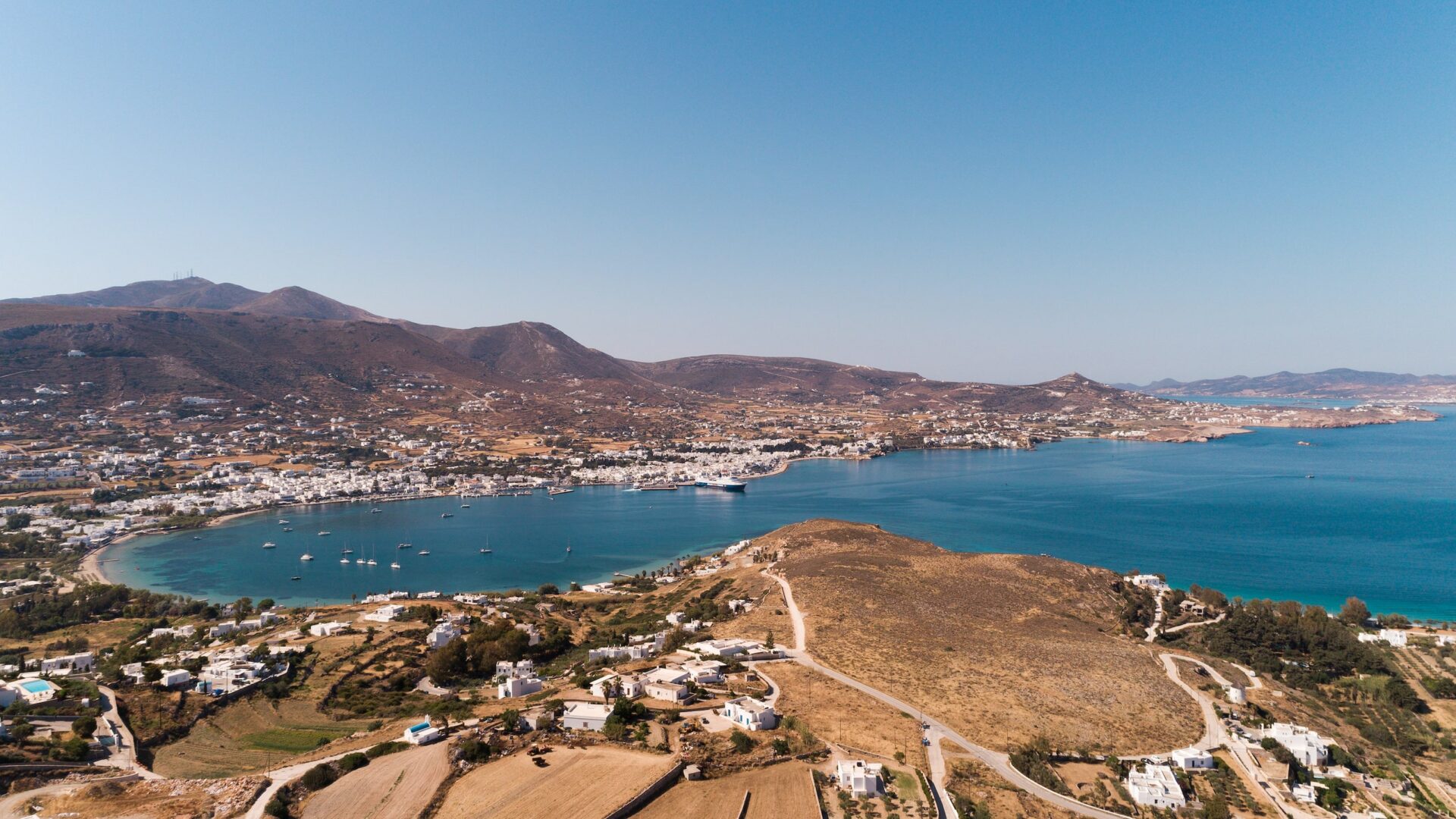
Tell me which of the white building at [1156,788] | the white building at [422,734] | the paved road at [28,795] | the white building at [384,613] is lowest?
the white building at [384,613]

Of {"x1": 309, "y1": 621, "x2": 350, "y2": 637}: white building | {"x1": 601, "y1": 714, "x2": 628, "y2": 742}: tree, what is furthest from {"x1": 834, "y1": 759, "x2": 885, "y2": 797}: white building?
{"x1": 309, "y1": 621, "x2": 350, "y2": 637}: white building

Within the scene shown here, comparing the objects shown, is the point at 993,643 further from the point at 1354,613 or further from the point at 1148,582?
the point at 1354,613

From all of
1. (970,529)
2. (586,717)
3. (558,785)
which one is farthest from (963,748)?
(970,529)

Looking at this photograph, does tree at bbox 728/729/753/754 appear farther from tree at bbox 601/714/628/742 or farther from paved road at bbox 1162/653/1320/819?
paved road at bbox 1162/653/1320/819

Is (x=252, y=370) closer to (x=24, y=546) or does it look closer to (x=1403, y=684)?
(x=24, y=546)

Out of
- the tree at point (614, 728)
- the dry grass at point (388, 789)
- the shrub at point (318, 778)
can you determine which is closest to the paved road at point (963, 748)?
the tree at point (614, 728)

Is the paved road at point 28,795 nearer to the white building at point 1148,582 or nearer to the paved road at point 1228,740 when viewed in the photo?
the paved road at point 1228,740
